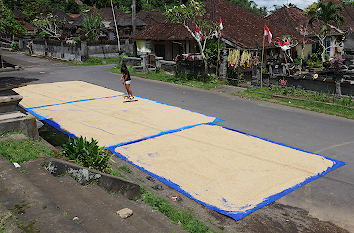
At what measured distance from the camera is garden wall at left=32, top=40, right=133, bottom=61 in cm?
3200

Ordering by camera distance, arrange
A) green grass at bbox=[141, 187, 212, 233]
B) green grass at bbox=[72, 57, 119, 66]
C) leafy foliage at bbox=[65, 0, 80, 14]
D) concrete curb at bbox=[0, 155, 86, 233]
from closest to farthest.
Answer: concrete curb at bbox=[0, 155, 86, 233], green grass at bbox=[141, 187, 212, 233], green grass at bbox=[72, 57, 119, 66], leafy foliage at bbox=[65, 0, 80, 14]

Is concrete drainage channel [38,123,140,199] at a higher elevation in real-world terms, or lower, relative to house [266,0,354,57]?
lower

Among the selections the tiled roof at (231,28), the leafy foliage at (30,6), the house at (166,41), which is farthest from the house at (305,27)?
the leafy foliage at (30,6)

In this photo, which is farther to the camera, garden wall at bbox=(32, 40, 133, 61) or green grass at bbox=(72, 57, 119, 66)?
garden wall at bbox=(32, 40, 133, 61)

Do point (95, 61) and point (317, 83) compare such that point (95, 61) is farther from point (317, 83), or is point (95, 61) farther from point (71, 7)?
point (71, 7)

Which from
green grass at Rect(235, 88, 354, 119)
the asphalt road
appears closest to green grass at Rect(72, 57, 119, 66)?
the asphalt road

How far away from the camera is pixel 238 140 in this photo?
10.2 meters

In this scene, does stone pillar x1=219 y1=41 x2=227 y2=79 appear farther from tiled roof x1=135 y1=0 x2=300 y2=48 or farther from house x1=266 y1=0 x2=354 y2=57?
house x1=266 y1=0 x2=354 y2=57

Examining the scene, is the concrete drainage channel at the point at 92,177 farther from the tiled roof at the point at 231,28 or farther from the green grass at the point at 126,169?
the tiled roof at the point at 231,28

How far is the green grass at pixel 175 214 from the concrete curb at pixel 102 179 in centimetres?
29

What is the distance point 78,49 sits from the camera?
32.0m

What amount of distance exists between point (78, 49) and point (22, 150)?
26.5 metres

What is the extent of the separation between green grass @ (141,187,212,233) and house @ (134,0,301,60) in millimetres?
16727

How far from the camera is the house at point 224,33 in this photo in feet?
76.7
